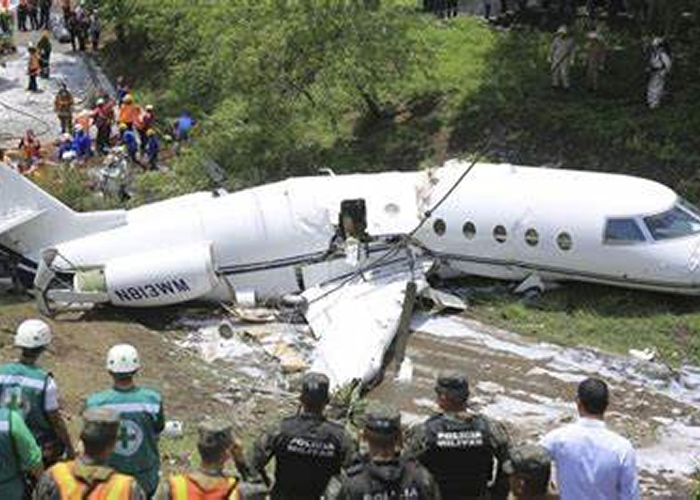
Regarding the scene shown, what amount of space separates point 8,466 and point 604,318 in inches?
554

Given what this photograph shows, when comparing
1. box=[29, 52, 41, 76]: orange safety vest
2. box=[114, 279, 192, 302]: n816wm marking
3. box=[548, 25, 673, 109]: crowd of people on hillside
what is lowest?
box=[114, 279, 192, 302]: n816wm marking

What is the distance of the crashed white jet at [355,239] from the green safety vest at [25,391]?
1091 cm

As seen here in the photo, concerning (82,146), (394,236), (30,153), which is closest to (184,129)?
(82,146)

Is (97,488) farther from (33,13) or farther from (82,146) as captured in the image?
(33,13)

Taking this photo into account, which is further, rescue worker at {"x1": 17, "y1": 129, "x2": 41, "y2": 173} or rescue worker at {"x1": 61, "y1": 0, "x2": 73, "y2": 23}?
rescue worker at {"x1": 61, "y1": 0, "x2": 73, "y2": 23}

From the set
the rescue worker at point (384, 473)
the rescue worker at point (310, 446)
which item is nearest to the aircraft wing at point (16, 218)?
the rescue worker at point (310, 446)

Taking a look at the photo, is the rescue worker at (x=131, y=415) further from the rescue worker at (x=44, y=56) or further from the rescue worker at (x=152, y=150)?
the rescue worker at (x=44, y=56)

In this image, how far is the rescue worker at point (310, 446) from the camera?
26.6 feet

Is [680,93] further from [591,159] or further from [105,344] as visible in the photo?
[105,344]

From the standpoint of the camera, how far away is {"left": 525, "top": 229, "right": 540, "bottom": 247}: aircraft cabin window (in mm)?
20578

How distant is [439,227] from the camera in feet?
69.6

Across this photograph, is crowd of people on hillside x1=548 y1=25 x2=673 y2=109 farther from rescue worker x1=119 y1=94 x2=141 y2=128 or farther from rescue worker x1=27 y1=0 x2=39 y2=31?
rescue worker x1=27 y1=0 x2=39 y2=31

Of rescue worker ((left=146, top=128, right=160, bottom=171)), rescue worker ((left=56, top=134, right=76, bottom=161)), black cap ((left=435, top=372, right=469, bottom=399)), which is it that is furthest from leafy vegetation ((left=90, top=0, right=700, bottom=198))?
black cap ((left=435, top=372, right=469, bottom=399))

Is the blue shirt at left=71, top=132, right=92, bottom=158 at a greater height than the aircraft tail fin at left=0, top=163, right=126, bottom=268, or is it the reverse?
the aircraft tail fin at left=0, top=163, right=126, bottom=268
